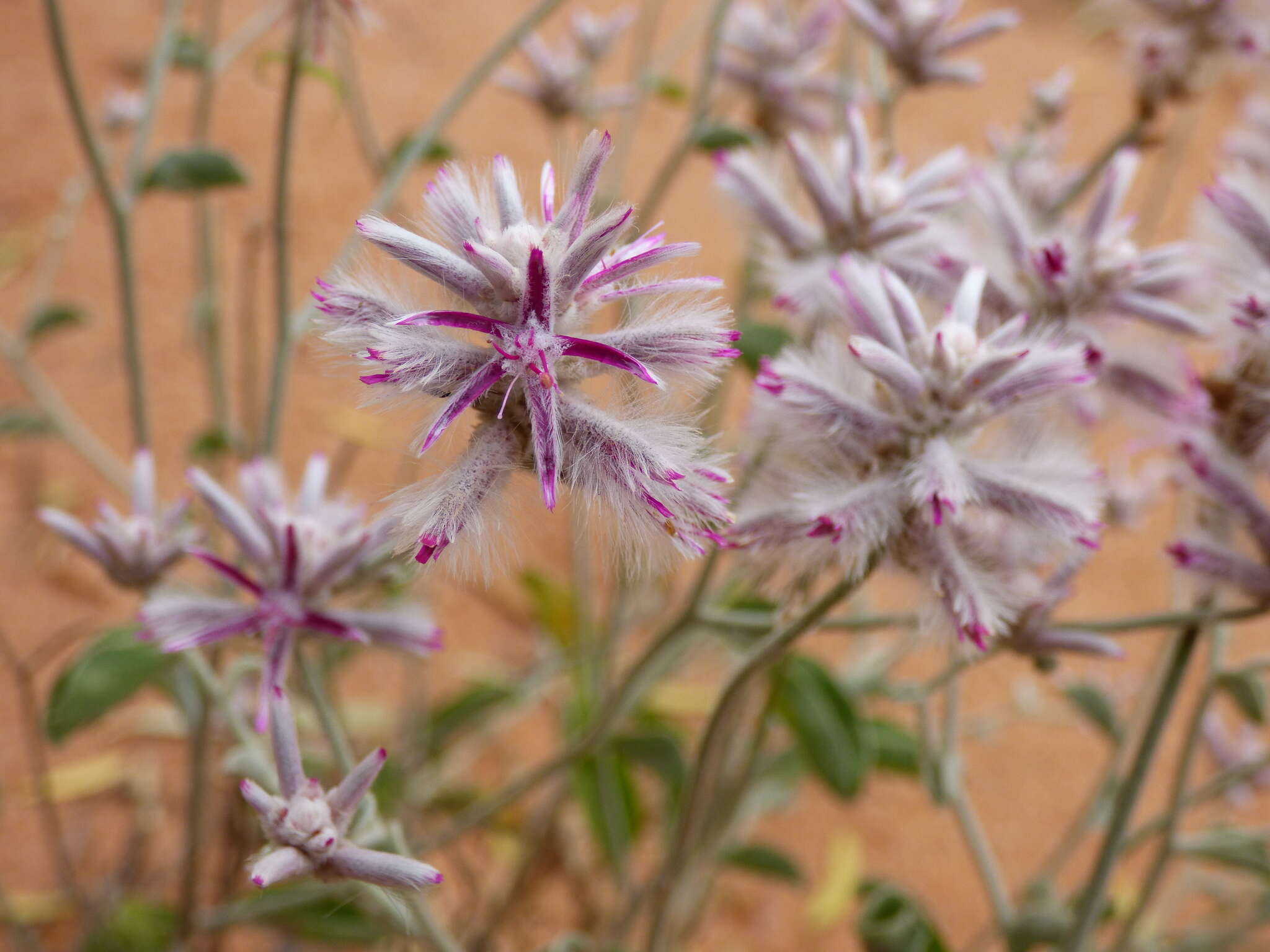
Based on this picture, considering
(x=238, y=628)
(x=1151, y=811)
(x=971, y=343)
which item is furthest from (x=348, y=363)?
(x=1151, y=811)

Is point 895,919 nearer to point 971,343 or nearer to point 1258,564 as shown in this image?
point 1258,564

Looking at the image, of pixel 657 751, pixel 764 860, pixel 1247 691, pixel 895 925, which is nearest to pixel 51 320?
pixel 657 751

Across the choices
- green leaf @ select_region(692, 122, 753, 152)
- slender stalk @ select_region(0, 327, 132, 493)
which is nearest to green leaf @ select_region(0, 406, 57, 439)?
slender stalk @ select_region(0, 327, 132, 493)

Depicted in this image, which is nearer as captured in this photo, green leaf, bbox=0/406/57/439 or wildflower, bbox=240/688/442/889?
wildflower, bbox=240/688/442/889

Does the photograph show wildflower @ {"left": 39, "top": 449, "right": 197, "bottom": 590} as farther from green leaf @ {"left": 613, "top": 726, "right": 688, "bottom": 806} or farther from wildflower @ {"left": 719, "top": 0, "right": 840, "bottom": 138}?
wildflower @ {"left": 719, "top": 0, "right": 840, "bottom": 138}

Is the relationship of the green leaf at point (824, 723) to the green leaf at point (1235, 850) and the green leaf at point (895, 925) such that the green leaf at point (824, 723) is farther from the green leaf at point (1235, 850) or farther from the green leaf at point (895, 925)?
the green leaf at point (1235, 850)

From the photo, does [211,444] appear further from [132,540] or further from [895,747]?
[895,747]

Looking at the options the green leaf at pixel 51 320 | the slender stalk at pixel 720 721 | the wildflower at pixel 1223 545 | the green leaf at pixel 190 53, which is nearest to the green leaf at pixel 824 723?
the slender stalk at pixel 720 721
